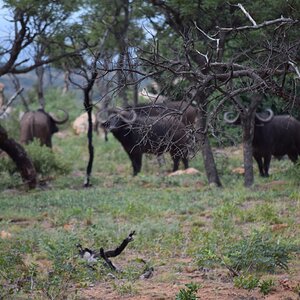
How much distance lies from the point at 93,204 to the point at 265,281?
5862 mm

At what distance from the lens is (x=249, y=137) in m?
12.8

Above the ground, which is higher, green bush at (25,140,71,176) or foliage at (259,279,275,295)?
green bush at (25,140,71,176)

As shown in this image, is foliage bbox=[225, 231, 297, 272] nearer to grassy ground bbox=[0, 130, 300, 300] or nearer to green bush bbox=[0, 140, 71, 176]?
grassy ground bbox=[0, 130, 300, 300]

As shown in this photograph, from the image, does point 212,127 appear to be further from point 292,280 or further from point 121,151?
point 121,151

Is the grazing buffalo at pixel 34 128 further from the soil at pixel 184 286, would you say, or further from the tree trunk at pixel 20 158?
the soil at pixel 184 286

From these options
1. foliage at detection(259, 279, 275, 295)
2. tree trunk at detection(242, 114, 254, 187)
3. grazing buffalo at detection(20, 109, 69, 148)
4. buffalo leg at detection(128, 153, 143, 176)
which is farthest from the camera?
grazing buffalo at detection(20, 109, 69, 148)

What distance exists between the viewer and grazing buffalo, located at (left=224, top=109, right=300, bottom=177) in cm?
1577

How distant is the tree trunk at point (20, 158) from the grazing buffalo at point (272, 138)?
4.45 meters

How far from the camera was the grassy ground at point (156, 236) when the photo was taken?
6.32 m

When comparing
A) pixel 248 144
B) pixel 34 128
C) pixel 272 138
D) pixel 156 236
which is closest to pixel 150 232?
pixel 156 236

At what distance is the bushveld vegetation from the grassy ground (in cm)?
1

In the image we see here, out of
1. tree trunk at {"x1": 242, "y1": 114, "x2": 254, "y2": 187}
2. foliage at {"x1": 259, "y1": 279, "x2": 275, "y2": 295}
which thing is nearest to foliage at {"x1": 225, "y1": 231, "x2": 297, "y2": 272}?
foliage at {"x1": 259, "y1": 279, "x2": 275, "y2": 295}

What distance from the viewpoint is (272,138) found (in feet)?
52.6

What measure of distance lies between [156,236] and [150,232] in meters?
0.20
